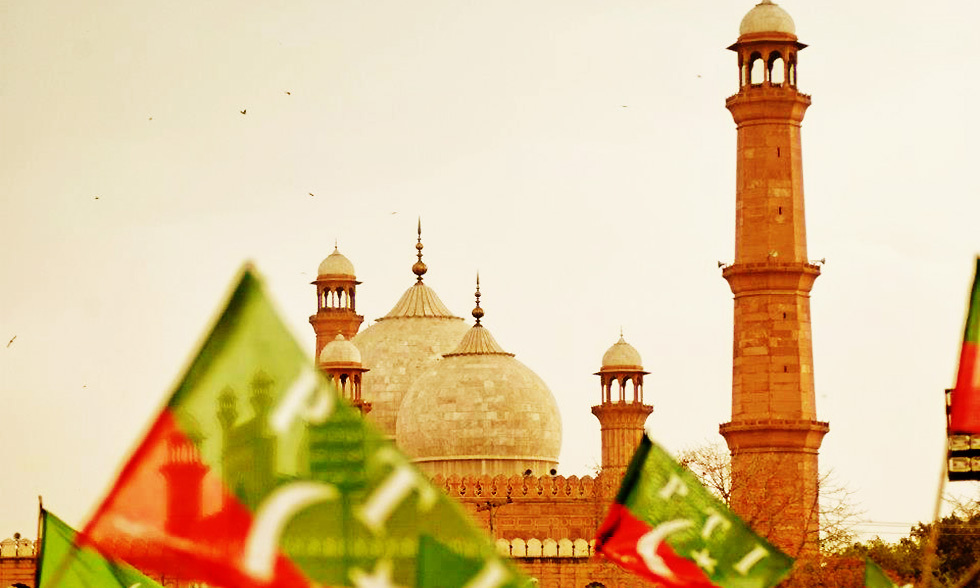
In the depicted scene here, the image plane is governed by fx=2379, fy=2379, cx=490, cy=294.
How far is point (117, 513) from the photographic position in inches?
279

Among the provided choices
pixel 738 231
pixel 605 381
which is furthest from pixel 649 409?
pixel 738 231

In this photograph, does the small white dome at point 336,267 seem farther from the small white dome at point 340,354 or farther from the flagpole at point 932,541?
the flagpole at point 932,541

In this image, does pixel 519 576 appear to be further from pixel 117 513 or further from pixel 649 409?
pixel 649 409

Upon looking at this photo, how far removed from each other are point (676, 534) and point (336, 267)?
6302 cm

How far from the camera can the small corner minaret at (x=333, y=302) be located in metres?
73.4

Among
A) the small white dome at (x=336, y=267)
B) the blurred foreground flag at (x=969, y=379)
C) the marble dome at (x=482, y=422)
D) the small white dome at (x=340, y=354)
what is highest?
the small white dome at (x=336, y=267)

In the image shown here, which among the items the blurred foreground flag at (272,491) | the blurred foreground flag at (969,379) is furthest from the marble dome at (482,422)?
the blurred foreground flag at (272,491)

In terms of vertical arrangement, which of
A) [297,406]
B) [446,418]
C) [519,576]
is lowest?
[519,576]

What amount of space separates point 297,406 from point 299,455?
0.15 meters

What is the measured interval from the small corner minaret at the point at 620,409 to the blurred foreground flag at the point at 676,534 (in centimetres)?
4841

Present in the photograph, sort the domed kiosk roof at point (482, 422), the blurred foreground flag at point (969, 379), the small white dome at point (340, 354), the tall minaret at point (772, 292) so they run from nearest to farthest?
the blurred foreground flag at point (969, 379) → the tall minaret at point (772, 292) → the domed kiosk roof at point (482, 422) → the small white dome at point (340, 354)

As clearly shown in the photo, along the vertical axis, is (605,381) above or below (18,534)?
above

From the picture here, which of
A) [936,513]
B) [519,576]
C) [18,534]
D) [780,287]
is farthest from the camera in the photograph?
[18,534]

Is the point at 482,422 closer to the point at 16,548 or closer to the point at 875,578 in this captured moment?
the point at 16,548
